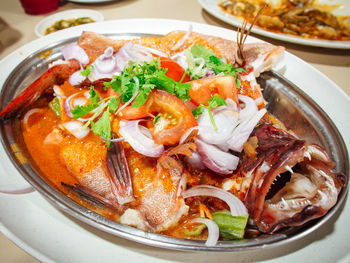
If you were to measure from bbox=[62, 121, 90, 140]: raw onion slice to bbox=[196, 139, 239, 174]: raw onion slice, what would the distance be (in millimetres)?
771

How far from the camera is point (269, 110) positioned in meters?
2.31

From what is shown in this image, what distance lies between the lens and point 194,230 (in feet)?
4.81

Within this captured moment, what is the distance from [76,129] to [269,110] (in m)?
1.58

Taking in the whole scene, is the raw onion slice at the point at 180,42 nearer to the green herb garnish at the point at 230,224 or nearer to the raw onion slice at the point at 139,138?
the raw onion slice at the point at 139,138

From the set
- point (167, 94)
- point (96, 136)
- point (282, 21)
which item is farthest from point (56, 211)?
point (282, 21)

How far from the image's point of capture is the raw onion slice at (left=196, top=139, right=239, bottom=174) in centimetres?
151

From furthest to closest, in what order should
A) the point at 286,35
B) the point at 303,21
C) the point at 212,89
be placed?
the point at 303,21
the point at 286,35
the point at 212,89

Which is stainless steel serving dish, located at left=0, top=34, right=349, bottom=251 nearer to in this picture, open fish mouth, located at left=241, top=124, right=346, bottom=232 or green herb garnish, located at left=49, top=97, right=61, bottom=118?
open fish mouth, located at left=241, top=124, right=346, bottom=232

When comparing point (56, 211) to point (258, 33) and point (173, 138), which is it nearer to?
point (173, 138)

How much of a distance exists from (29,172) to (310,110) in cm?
196

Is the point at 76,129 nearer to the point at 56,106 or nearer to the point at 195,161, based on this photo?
the point at 56,106

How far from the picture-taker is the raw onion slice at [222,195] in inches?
55.5

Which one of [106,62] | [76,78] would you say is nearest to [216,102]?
[106,62]

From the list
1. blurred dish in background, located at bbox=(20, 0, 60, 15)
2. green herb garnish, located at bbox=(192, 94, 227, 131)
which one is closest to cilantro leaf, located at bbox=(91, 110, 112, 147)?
green herb garnish, located at bbox=(192, 94, 227, 131)
